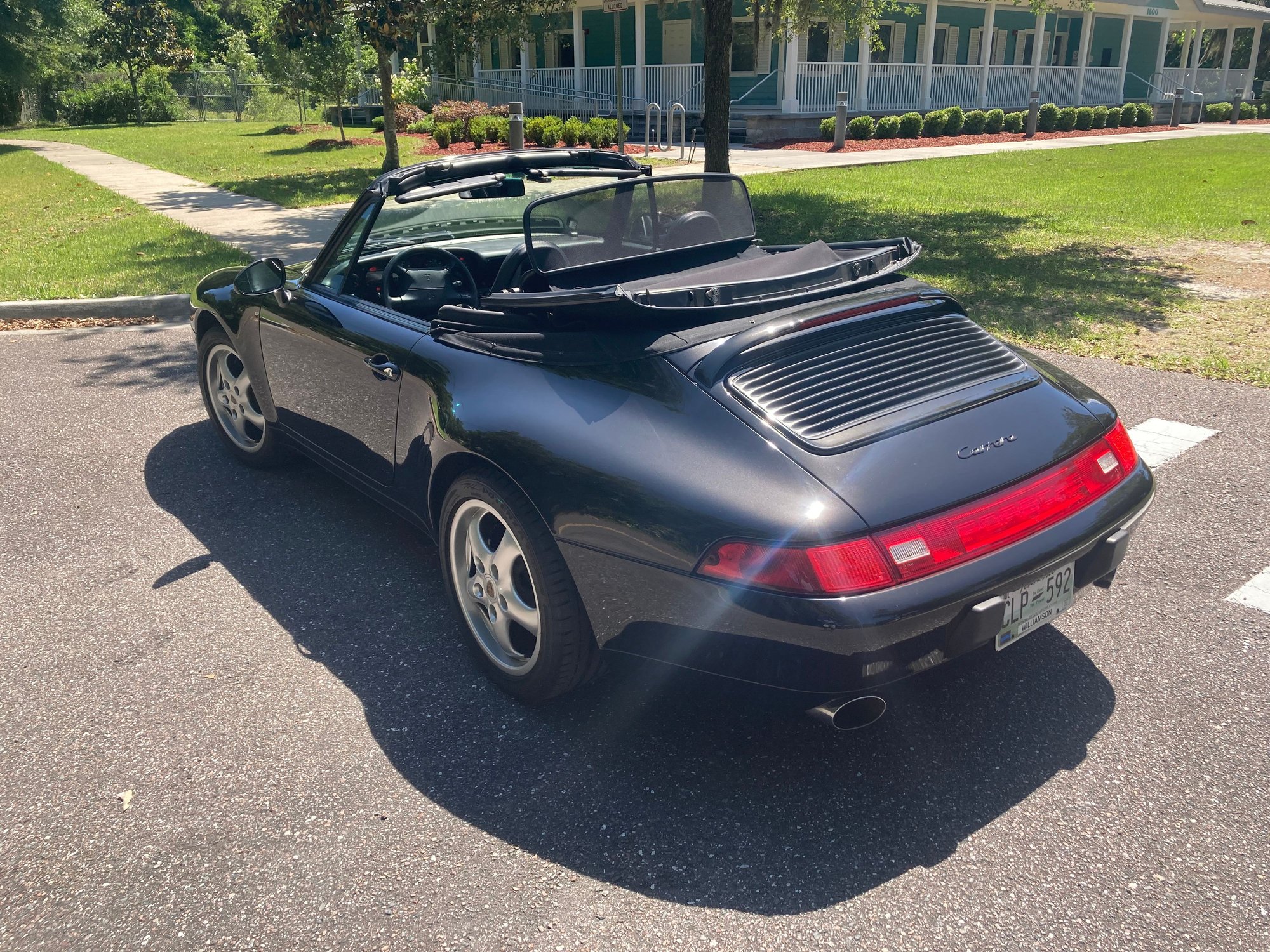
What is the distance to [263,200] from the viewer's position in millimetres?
15258

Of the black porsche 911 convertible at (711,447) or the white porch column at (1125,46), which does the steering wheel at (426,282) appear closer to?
the black porsche 911 convertible at (711,447)

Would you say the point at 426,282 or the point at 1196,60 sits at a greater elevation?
the point at 1196,60

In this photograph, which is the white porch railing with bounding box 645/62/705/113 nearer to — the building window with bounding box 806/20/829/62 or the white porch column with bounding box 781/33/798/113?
the white porch column with bounding box 781/33/798/113

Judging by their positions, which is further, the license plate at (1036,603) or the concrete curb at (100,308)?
the concrete curb at (100,308)

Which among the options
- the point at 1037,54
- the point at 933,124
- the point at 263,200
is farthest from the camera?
the point at 1037,54

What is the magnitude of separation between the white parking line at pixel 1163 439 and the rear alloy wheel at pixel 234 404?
425cm

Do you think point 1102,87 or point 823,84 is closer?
point 823,84

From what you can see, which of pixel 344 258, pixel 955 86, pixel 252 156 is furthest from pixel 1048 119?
pixel 344 258

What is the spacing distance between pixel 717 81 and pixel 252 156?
51.8 feet

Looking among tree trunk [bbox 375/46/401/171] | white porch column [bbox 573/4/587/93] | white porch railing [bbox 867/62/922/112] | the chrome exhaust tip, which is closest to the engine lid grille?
the chrome exhaust tip

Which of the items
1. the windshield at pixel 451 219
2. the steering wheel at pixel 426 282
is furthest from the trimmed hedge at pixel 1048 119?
the steering wheel at pixel 426 282

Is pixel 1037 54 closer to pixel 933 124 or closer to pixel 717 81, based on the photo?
pixel 933 124

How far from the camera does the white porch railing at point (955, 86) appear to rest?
3120 centimetres

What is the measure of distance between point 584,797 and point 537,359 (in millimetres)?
1274
